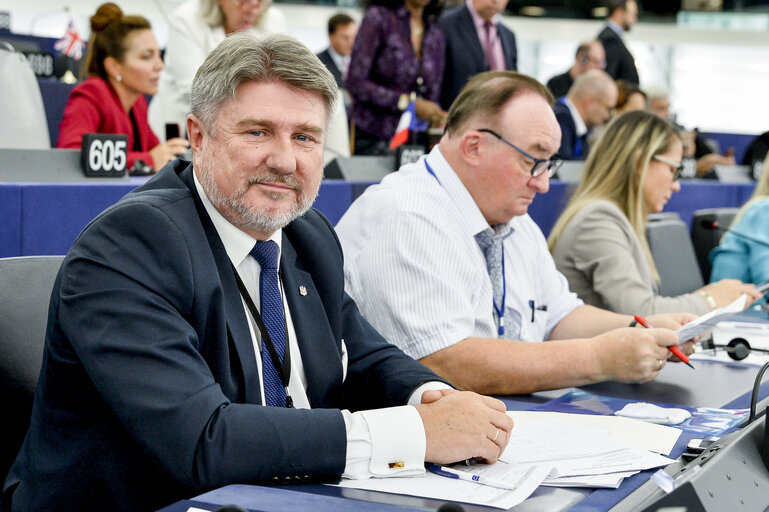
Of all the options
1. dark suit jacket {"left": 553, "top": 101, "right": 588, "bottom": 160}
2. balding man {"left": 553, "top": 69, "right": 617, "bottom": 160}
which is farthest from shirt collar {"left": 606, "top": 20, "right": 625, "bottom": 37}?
dark suit jacket {"left": 553, "top": 101, "right": 588, "bottom": 160}

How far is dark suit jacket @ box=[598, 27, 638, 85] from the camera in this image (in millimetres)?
7812

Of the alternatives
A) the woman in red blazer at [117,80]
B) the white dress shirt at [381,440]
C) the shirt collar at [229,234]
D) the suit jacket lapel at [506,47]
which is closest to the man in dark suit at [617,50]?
the suit jacket lapel at [506,47]

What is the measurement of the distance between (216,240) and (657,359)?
1.00m

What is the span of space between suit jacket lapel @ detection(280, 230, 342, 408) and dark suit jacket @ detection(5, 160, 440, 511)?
0.15 metres

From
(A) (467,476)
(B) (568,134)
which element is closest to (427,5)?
(B) (568,134)

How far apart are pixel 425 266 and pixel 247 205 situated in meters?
0.67

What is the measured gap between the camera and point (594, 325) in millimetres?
2537

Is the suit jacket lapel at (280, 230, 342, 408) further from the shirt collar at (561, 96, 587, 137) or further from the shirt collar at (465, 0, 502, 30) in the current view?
the shirt collar at (561, 96, 587, 137)

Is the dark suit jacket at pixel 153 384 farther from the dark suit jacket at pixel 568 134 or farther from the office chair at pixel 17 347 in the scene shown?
the dark suit jacket at pixel 568 134

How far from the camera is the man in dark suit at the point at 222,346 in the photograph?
4.17 ft

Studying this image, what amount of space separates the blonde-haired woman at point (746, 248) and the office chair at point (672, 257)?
10 cm

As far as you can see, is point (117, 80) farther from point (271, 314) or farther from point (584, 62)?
point (584, 62)

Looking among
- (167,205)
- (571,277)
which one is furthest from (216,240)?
(571,277)

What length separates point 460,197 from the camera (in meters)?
2.32
